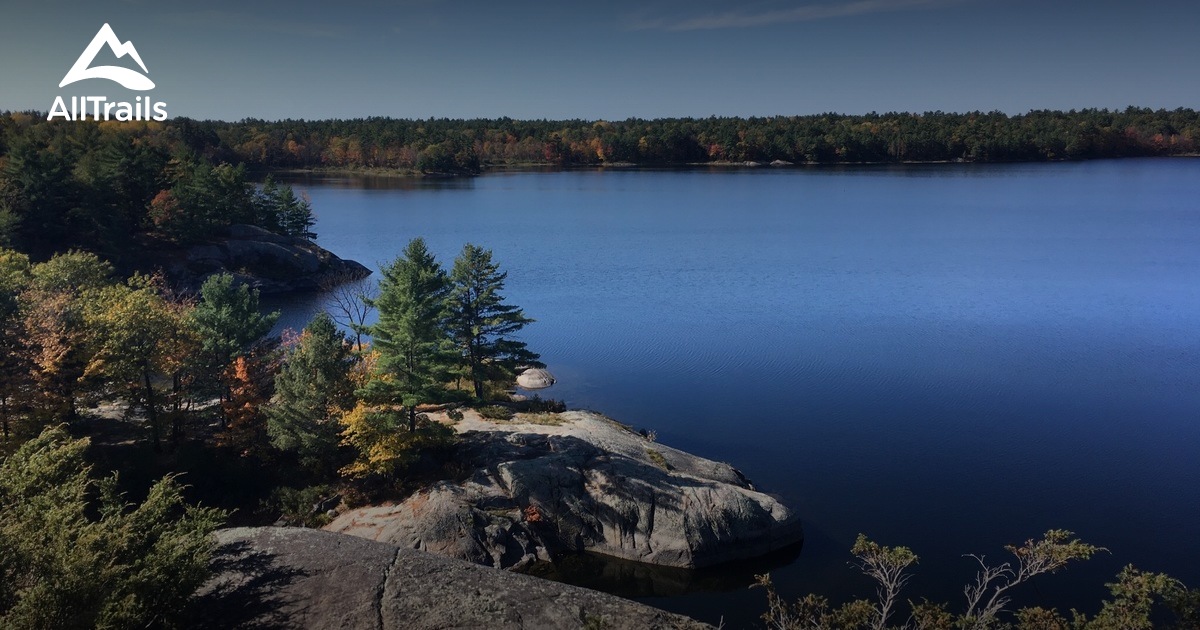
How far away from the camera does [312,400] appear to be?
30.9 m

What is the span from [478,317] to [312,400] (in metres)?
10.5

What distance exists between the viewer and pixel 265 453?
108ft

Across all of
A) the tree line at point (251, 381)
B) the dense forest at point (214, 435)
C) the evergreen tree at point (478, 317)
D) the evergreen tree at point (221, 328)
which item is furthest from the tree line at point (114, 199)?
the evergreen tree at point (478, 317)

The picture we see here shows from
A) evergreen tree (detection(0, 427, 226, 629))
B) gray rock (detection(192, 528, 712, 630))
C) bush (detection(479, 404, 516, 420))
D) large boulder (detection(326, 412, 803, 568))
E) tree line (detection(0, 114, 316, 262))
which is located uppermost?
tree line (detection(0, 114, 316, 262))

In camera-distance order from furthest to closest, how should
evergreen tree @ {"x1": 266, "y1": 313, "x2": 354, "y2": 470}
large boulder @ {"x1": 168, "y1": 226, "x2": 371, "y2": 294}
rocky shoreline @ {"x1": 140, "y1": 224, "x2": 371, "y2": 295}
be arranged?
1. large boulder @ {"x1": 168, "y1": 226, "x2": 371, "y2": 294}
2. rocky shoreline @ {"x1": 140, "y1": 224, "x2": 371, "y2": 295}
3. evergreen tree @ {"x1": 266, "y1": 313, "x2": 354, "y2": 470}

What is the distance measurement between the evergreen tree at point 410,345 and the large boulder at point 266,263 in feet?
132

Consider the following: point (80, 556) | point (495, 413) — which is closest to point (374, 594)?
point (80, 556)

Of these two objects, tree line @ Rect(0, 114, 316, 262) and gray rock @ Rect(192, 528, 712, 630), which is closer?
gray rock @ Rect(192, 528, 712, 630)

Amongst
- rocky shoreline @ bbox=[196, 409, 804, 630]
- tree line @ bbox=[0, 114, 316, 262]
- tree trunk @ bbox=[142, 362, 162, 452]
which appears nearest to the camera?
rocky shoreline @ bbox=[196, 409, 804, 630]

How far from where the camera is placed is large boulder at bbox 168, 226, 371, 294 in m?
71.5

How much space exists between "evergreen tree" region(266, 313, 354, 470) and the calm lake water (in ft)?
42.2

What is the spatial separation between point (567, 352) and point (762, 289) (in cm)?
2441

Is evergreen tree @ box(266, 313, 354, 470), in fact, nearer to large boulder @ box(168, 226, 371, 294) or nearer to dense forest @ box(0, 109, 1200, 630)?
dense forest @ box(0, 109, 1200, 630)

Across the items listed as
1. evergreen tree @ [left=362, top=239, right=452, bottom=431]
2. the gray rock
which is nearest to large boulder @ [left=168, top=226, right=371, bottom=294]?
evergreen tree @ [left=362, top=239, right=452, bottom=431]
